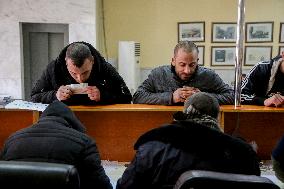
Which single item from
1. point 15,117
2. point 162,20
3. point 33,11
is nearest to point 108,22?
point 162,20

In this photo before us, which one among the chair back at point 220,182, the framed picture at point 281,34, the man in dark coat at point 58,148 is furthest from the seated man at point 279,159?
the framed picture at point 281,34

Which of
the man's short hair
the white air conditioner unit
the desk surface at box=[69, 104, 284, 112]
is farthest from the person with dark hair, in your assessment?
the white air conditioner unit

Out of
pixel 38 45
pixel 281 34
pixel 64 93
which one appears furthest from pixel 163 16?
pixel 64 93

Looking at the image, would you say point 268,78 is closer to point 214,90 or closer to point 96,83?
point 214,90

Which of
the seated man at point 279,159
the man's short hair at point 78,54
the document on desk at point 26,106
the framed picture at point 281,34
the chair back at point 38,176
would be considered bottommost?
the seated man at point 279,159

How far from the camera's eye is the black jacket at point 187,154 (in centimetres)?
162

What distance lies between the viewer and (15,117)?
271 cm

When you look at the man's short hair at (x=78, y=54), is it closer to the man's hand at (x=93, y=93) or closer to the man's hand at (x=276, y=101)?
the man's hand at (x=93, y=93)

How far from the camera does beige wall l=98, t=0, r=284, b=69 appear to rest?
654 centimetres

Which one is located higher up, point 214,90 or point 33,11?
point 33,11

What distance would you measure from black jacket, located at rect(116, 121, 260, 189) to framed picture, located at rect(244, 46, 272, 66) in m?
5.25

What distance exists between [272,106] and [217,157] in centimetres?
118

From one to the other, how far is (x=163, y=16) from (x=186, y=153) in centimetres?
521

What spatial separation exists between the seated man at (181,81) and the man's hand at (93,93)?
1.11ft
